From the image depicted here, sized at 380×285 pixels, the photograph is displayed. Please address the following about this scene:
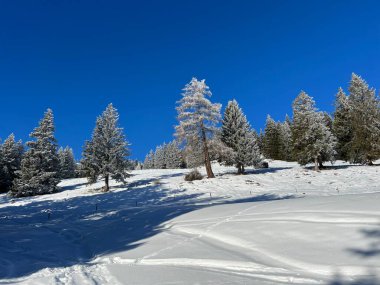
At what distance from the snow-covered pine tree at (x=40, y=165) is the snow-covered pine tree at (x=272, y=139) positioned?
169ft

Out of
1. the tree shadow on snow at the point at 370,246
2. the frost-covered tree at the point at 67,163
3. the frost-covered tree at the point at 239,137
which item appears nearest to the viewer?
the tree shadow on snow at the point at 370,246

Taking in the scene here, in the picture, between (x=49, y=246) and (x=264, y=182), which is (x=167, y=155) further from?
(x=49, y=246)

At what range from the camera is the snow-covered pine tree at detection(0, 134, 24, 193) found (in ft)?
181

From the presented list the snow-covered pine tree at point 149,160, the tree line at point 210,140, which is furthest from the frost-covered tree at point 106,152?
the snow-covered pine tree at point 149,160

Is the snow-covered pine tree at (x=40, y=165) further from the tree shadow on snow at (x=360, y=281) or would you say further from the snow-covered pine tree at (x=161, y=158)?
the snow-covered pine tree at (x=161, y=158)

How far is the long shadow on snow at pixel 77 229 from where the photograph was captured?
10.9m

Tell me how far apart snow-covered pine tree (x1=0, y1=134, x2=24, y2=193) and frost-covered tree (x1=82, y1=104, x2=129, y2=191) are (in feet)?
80.4

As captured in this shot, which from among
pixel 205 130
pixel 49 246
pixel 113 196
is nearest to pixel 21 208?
pixel 113 196

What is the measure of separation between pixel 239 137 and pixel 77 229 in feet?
83.2

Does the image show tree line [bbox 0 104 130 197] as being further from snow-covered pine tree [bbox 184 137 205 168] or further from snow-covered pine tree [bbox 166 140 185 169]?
snow-covered pine tree [bbox 166 140 185 169]

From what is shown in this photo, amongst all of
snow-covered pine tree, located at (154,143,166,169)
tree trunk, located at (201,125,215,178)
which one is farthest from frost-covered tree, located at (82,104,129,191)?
snow-covered pine tree, located at (154,143,166,169)

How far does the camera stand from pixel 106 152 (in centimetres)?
3803

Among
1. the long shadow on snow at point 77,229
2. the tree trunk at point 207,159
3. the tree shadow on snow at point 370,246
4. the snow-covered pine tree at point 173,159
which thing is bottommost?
the long shadow on snow at point 77,229

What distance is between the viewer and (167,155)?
369 feet
